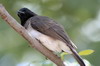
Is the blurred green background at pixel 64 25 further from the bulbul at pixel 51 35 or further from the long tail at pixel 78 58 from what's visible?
the long tail at pixel 78 58

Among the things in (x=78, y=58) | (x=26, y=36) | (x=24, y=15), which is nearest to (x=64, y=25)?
(x=24, y=15)

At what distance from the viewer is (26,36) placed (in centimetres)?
281

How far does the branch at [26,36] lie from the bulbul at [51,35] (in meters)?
0.19

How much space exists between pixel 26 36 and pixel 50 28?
743mm

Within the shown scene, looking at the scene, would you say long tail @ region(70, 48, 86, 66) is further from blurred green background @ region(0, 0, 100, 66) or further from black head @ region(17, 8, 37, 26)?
blurred green background @ region(0, 0, 100, 66)

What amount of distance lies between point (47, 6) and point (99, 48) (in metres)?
→ 1.19

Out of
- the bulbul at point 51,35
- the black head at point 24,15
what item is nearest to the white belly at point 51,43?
the bulbul at point 51,35

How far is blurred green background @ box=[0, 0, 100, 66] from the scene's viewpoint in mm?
5277

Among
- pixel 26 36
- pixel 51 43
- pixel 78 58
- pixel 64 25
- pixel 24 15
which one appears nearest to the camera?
pixel 26 36

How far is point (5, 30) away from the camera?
17.8 feet

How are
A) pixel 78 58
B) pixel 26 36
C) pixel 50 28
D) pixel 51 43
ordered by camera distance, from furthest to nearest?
pixel 50 28 < pixel 51 43 < pixel 78 58 < pixel 26 36

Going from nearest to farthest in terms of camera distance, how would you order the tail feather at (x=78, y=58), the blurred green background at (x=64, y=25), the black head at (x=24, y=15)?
the tail feather at (x=78, y=58)
the black head at (x=24, y=15)
the blurred green background at (x=64, y=25)

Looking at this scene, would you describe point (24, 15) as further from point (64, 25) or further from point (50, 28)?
point (64, 25)

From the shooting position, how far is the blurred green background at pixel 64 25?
17.3 ft
